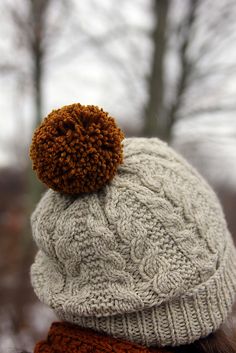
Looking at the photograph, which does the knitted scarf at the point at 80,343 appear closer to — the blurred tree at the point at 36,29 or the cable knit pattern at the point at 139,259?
the cable knit pattern at the point at 139,259

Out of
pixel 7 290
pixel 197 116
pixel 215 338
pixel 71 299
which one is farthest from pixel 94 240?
pixel 197 116

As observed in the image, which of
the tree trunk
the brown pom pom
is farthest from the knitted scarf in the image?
the tree trunk

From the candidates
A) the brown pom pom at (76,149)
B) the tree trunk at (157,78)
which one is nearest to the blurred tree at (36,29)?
the tree trunk at (157,78)

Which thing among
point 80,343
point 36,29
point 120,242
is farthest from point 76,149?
point 36,29

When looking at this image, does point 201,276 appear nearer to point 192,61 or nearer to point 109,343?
point 109,343

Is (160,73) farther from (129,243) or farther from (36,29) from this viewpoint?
(129,243)

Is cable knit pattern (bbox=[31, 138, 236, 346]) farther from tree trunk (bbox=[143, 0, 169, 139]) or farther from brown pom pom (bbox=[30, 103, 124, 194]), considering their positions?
tree trunk (bbox=[143, 0, 169, 139])
